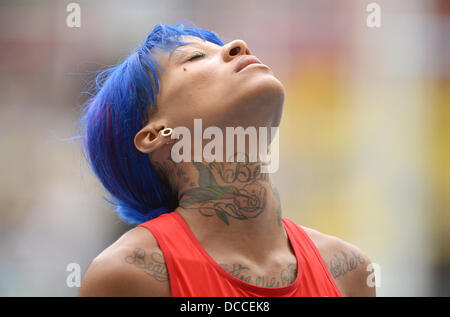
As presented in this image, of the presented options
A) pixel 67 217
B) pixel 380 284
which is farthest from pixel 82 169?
pixel 380 284

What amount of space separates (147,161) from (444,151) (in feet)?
8.06

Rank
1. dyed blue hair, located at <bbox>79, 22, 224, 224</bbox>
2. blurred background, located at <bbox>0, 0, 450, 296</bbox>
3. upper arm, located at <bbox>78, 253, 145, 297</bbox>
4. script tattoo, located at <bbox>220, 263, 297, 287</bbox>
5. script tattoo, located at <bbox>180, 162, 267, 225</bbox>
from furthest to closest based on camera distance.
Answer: blurred background, located at <bbox>0, 0, 450, 296</bbox>, dyed blue hair, located at <bbox>79, 22, 224, 224</bbox>, script tattoo, located at <bbox>180, 162, 267, 225</bbox>, script tattoo, located at <bbox>220, 263, 297, 287</bbox>, upper arm, located at <bbox>78, 253, 145, 297</bbox>

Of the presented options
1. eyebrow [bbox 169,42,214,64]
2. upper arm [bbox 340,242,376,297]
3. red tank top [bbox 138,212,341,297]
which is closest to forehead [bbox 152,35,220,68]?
eyebrow [bbox 169,42,214,64]

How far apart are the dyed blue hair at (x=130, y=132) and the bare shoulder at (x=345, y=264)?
0.60 meters

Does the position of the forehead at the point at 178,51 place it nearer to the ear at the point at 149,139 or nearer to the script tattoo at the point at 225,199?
the ear at the point at 149,139

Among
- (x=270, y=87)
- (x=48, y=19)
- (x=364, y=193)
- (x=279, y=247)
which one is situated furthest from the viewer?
(x=364, y=193)

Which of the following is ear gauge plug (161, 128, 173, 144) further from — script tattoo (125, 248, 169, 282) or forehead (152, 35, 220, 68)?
script tattoo (125, 248, 169, 282)

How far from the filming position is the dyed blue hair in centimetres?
176

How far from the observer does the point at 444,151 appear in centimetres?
338

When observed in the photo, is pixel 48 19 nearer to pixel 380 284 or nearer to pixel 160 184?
pixel 160 184

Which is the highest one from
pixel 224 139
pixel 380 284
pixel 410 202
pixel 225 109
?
pixel 225 109

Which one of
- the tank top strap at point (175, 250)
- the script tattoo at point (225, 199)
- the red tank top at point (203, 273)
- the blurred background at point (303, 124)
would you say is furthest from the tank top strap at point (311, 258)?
the blurred background at point (303, 124)

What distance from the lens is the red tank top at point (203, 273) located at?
1.47 m

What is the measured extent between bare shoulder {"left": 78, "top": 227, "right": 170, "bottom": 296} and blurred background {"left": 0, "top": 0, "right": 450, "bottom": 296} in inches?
53.4
